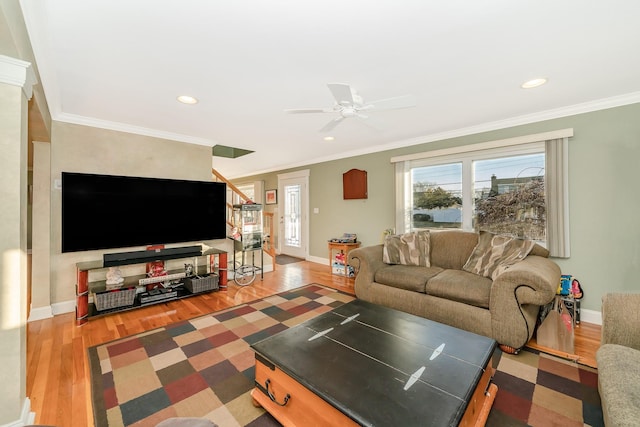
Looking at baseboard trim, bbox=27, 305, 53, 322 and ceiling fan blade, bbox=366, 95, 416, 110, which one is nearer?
ceiling fan blade, bbox=366, 95, 416, 110

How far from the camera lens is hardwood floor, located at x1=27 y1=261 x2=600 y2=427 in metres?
1.66

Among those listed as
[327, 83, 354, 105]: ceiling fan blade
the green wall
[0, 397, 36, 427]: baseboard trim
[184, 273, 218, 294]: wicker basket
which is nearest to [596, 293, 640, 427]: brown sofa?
the green wall

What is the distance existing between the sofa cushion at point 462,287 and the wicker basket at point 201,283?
9.11 feet

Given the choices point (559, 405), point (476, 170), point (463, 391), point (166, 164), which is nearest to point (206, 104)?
point (166, 164)

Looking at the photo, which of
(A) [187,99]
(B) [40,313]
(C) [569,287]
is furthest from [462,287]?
(B) [40,313]

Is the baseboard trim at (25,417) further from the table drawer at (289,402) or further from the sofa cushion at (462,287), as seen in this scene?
the sofa cushion at (462,287)

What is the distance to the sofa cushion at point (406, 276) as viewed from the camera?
289cm

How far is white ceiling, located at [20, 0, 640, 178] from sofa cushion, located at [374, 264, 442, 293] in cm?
181

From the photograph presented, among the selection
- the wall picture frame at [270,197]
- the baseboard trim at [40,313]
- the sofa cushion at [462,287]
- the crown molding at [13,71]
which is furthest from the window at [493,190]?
the baseboard trim at [40,313]

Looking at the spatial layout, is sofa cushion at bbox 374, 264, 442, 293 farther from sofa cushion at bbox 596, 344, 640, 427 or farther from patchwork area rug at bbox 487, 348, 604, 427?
sofa cushion at bbox 596, 344, 640, 427

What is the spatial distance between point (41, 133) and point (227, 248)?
258 cm

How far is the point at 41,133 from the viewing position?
9.05ft

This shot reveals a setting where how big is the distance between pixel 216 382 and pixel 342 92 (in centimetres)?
227

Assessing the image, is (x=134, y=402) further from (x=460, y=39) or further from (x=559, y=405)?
(x=460, y=39)
